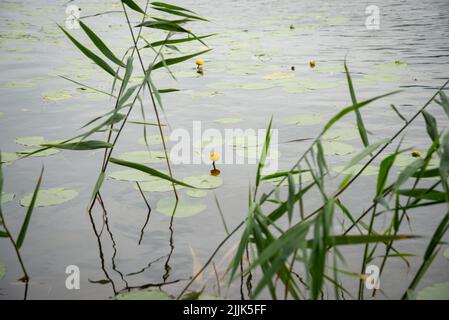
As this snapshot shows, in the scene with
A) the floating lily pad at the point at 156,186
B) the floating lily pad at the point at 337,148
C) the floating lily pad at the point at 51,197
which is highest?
the floating lily pad at the point at 337,148

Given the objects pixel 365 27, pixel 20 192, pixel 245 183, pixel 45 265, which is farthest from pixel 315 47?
pixel 45 265

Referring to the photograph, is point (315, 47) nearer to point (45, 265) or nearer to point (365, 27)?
point (365, 27)

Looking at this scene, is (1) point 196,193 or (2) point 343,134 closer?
(1) point 196,193

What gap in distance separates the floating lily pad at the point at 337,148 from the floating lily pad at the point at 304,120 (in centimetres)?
37

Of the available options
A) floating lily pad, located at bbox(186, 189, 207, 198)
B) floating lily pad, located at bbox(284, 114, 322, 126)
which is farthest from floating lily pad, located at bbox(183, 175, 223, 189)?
floating lily pad, located at bbox(284, 114, 322, 126)

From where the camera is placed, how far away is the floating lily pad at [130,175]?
215cm

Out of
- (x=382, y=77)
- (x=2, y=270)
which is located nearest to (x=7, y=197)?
(x=2, y=270)

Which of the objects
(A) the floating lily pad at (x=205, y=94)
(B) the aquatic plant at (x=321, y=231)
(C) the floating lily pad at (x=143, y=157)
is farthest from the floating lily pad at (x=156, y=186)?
(A) the floating lily pad at (x=205, y=94)

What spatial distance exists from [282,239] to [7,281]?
1.01 metres

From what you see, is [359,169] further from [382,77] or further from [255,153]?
[382,77]

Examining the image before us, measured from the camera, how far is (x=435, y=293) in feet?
4.33

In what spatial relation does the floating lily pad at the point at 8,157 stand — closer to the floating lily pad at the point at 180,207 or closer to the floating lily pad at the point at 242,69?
the floating lily pad at the point at 180,207

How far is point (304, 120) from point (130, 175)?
1225mm
